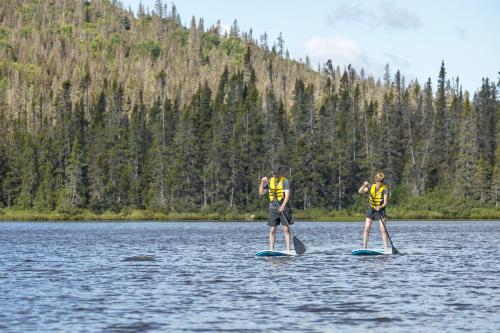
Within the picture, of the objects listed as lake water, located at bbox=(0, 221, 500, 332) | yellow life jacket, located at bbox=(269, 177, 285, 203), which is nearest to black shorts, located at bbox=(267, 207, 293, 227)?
yellow life jacket, located at bbox=(269, 177, 285, 203)

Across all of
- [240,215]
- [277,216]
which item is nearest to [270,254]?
[277,216]

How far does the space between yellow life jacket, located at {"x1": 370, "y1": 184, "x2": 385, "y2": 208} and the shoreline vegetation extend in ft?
244

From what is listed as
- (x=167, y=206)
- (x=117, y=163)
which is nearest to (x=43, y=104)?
(x=117, y=163)

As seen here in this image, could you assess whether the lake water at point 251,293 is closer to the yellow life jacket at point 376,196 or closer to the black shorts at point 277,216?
the black shorts at point 277,216

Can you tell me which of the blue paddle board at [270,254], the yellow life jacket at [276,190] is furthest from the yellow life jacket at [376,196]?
the blue paddle board at [270,254]

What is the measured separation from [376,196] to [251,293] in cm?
1194

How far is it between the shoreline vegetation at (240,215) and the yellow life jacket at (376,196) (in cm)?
7452

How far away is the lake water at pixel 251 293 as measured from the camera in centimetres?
1781

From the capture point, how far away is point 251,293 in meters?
22.4

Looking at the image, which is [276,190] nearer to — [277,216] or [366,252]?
[277,216]

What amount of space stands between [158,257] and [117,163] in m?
97.7

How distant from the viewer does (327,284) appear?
24.4 m

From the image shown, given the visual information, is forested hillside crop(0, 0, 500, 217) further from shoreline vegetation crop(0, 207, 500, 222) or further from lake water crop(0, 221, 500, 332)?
lake water crop(0, 221, 500, 332)

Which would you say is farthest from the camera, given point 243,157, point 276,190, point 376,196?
point 243,157
